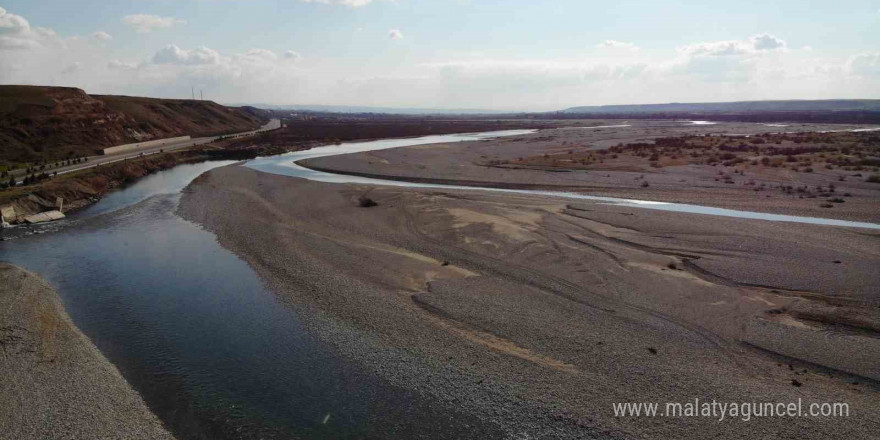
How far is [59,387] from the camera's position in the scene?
1034 centimetres

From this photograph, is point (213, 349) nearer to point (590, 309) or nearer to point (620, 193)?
point (590, 309)

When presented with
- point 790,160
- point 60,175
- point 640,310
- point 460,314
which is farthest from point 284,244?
point 790,160

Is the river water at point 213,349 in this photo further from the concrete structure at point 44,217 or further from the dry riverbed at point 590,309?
the concrete structure at point 44,217

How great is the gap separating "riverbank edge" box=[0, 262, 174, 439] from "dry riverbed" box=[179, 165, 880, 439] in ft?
14.9

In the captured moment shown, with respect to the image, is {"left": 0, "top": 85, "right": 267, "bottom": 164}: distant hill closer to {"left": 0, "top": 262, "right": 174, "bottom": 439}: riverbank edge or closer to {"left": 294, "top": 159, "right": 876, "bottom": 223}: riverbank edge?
{"left": 294, "top": 159, "right": 876, "bottom": 223}: riverbank edge

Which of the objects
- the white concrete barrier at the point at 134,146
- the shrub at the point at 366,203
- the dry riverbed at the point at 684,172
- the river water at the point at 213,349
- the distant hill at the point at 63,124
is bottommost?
the river water at the point at 213,349

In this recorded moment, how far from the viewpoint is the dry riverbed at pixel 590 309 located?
10.1m

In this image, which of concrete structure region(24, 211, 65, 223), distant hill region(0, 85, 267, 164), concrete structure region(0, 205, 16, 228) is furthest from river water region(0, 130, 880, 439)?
distant hill region(0, 85, 267, 164)

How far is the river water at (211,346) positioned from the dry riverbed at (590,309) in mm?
707

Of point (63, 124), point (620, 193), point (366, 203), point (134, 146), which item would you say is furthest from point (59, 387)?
point (134, 146)

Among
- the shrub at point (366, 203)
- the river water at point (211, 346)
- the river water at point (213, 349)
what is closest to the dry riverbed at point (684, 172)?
the shrub at point (366, 203)

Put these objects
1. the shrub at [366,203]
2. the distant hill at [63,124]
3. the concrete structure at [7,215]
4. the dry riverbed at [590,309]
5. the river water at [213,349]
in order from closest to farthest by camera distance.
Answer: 1. the river water at [213,349]
2. the dry riverbed at [590,309]
3. the concrete structure at [7,215]
4. the shrub at [366,203]
5. the distant hill at [63,124]

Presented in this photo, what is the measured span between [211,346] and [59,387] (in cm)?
307

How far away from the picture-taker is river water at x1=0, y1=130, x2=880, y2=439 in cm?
958
